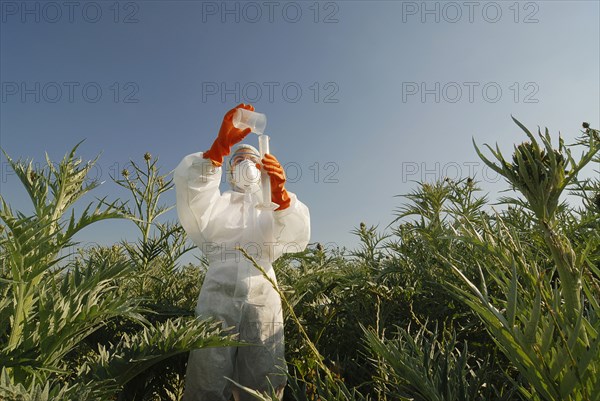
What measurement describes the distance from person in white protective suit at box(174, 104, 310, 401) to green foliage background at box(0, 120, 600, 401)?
7.2 inches

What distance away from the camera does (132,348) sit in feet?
4.80

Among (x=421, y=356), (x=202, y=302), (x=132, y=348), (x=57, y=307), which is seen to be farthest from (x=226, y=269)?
(x=421, y=356)

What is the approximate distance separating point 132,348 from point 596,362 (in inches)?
54.5

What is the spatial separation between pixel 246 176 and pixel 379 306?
54.8 inches

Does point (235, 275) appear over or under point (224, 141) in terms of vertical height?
under

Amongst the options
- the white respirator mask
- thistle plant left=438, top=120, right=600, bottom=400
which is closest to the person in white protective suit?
the white respirator mask

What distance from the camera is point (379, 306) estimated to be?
4.97 feet

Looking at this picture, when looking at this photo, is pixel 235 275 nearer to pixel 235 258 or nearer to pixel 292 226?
pixel 235 258

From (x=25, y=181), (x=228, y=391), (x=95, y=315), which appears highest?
(x=25, y=181)

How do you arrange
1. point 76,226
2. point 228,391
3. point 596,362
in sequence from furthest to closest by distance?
1. point 228,391
2. point 76,226
3. point 596,362

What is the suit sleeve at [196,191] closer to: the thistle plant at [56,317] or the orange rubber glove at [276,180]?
the orange rubber glove at [276,180]

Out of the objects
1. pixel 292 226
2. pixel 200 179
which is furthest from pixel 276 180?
pixel 200 179

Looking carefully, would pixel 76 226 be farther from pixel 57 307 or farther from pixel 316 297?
pixel 316 297

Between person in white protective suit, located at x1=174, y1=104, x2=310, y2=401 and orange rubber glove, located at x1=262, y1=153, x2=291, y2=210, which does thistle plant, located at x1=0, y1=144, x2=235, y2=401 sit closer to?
person in white protective suit, located at x1=174, y1=104, x2=310, y2=401
